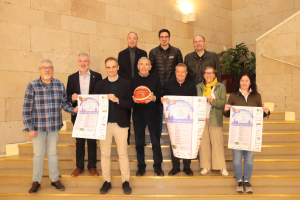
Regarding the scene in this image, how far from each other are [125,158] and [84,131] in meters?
0.64

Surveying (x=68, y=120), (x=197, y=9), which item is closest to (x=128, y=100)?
(x=68, y=120)

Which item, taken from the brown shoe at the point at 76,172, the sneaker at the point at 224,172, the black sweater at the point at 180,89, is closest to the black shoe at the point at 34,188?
the brown shoe at the point at 76,172

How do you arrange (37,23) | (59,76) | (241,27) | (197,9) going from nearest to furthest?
(37,23) → (59,76) → (197,9) → (241,27)

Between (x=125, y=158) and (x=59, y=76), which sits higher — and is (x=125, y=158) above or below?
below

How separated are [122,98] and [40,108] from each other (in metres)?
1.06

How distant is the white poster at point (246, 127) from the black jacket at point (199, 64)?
83 cm

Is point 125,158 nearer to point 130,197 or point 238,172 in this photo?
point 130,197

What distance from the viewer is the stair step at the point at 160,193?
3285 mm

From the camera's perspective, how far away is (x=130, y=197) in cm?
329

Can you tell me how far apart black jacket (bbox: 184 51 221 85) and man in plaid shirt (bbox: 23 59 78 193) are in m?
1.83

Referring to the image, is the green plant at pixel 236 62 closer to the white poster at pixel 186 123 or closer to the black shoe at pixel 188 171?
the black shoe at pixel 188 171

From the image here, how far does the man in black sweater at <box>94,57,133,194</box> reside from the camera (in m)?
3.27

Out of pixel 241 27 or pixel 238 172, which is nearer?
pixel 238 172

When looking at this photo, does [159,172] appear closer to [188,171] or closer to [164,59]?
[188,171]
